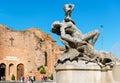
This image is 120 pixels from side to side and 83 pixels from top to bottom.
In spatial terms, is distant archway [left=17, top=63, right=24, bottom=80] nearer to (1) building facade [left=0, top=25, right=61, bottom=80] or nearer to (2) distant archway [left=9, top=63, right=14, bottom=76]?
(1) building facade [left=0, top=25, right=61, bottom=80]

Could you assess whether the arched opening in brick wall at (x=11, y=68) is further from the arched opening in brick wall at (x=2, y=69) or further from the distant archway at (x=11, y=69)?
the arched opening in brick wall at (x=2, y=69)

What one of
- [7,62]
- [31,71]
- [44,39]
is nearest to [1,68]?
[7,62]

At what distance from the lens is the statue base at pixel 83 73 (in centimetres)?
887

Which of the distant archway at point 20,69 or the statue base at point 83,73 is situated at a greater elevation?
the distant archway at point 20,69

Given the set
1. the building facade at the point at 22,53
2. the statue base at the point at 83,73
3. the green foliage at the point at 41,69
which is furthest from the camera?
the building facade at the point at 22,53

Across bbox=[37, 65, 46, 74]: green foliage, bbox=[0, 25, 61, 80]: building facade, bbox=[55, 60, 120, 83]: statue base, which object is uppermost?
bbox=[0, 25, 61, 80]: building facade

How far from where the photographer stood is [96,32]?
948 cm

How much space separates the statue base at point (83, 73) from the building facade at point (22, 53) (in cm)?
6543

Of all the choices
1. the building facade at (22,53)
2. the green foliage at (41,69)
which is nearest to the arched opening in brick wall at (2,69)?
the building facade at (22,53)

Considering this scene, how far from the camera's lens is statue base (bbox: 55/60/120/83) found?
29.1 feet

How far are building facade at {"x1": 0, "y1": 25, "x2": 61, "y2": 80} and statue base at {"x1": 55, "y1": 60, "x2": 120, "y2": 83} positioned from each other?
65.4 meters

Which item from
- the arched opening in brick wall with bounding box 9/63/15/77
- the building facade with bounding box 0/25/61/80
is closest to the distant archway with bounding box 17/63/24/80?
the building facade with bounding box 0/25/61/80

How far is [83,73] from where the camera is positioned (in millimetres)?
8984

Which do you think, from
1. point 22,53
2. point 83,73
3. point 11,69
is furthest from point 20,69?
point 83,73
